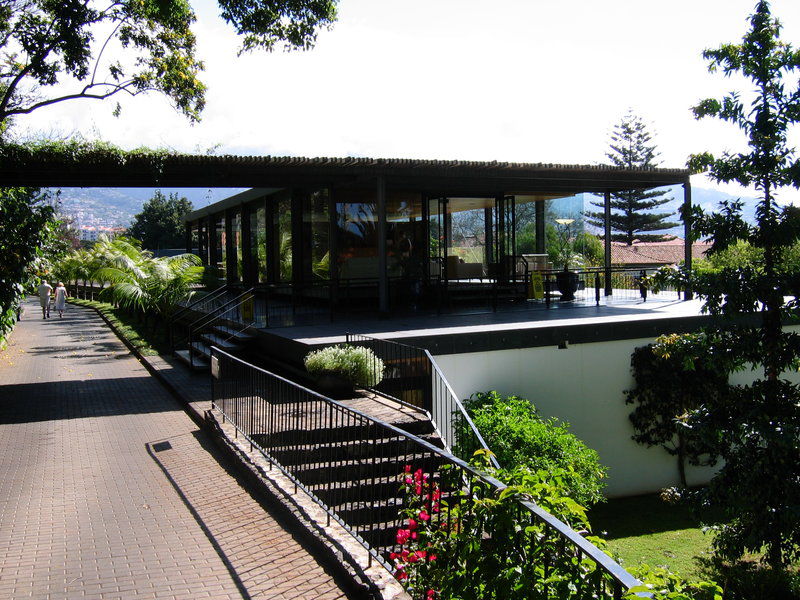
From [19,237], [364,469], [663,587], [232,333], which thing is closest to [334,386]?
[364,469]

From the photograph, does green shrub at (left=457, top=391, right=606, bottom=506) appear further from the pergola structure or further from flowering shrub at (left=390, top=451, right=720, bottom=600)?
flowering shrub at (left=390, top=451, right=720, bottom=600)

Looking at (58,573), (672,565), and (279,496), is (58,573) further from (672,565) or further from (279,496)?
(672,565)

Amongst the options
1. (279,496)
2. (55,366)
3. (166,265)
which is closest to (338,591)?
(279,496)

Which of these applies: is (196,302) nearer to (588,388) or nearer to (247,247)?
(247,247)

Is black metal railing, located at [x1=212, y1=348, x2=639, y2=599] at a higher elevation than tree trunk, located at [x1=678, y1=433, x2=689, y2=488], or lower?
higher

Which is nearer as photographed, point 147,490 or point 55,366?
point 147,490

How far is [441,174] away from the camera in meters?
14.9

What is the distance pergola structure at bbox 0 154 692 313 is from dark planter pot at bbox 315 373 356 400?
4.78m

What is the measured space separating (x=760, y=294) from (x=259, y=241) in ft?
56.3

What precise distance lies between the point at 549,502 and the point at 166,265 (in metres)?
21.5

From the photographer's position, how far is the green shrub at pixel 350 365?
962 cm

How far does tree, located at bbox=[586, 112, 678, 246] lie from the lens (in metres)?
56.8

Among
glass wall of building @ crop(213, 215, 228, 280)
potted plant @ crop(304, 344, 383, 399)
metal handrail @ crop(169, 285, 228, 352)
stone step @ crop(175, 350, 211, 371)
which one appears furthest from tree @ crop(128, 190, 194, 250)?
potted plant @ crop(304, 344, 383, 399)

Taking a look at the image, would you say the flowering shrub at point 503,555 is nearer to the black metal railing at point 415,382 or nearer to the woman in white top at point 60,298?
the black metal railing at point 415,382
